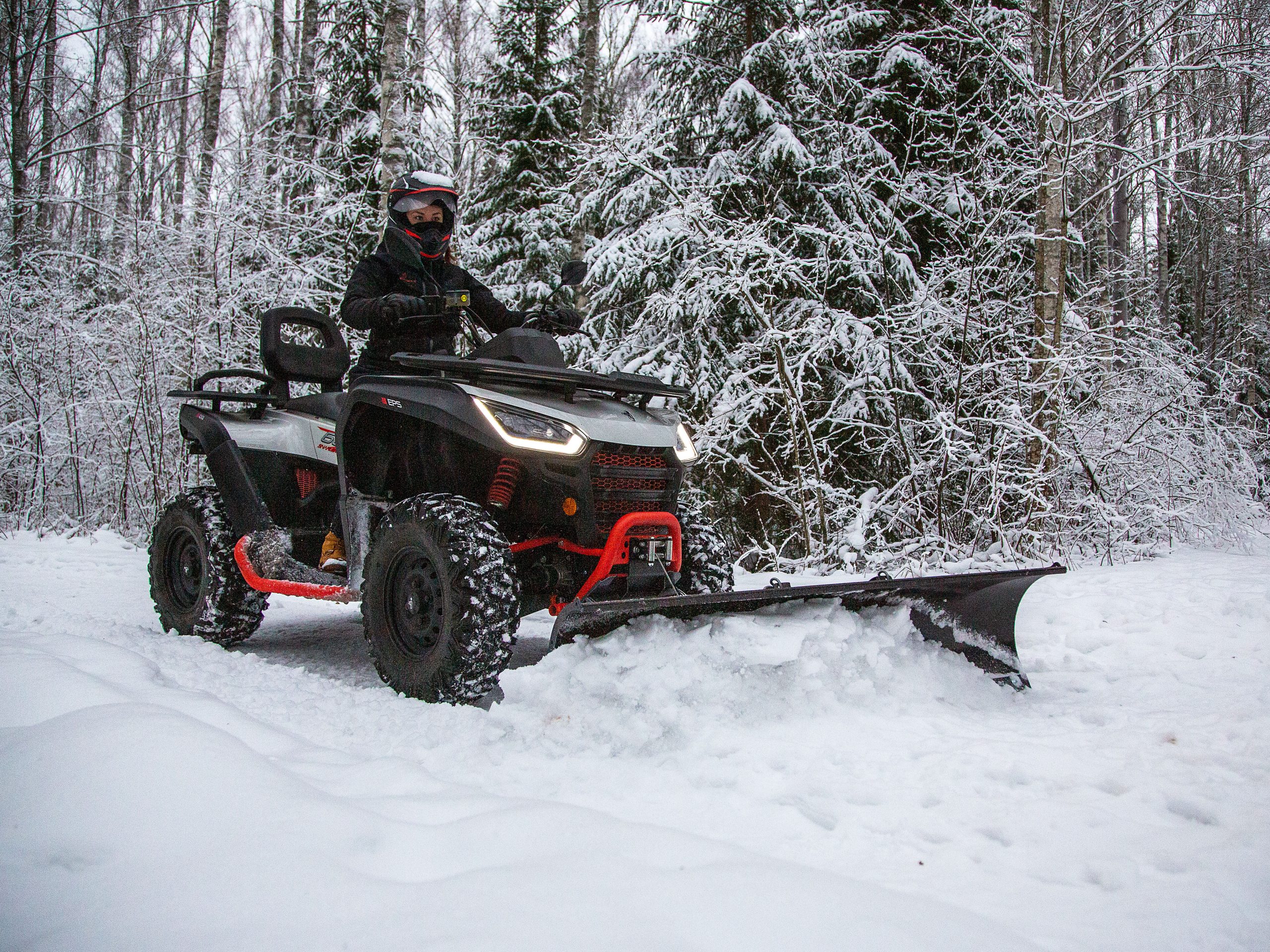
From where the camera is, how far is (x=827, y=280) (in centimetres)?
805

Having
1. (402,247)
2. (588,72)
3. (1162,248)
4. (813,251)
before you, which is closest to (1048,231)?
(813,251)

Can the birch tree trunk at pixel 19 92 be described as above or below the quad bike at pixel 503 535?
above

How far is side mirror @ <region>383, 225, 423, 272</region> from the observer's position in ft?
13.0

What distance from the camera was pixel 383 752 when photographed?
2461mm

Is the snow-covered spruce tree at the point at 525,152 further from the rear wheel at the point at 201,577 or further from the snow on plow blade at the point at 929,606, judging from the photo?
the snow on plow blade at the point at 929,606

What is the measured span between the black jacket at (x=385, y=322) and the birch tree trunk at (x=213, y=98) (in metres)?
6.58

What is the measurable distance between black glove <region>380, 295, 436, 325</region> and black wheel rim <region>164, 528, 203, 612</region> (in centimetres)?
180

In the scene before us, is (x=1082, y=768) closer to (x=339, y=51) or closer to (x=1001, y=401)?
(x=1001, y=401)

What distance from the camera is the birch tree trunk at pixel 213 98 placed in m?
9.89

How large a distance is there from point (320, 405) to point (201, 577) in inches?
43.4

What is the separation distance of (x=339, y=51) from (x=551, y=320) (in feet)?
43.7

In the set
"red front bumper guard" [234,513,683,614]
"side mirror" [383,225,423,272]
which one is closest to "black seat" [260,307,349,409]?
"side mirror" [383,225,423,272]

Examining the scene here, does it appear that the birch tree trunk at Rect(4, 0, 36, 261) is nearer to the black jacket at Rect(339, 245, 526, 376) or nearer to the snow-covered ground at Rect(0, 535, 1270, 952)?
the black jacket at Rect(339, 245, 526, 376)

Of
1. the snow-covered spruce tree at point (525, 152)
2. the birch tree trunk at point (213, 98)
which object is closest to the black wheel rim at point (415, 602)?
the birch tree trunk at point (213, 98)
